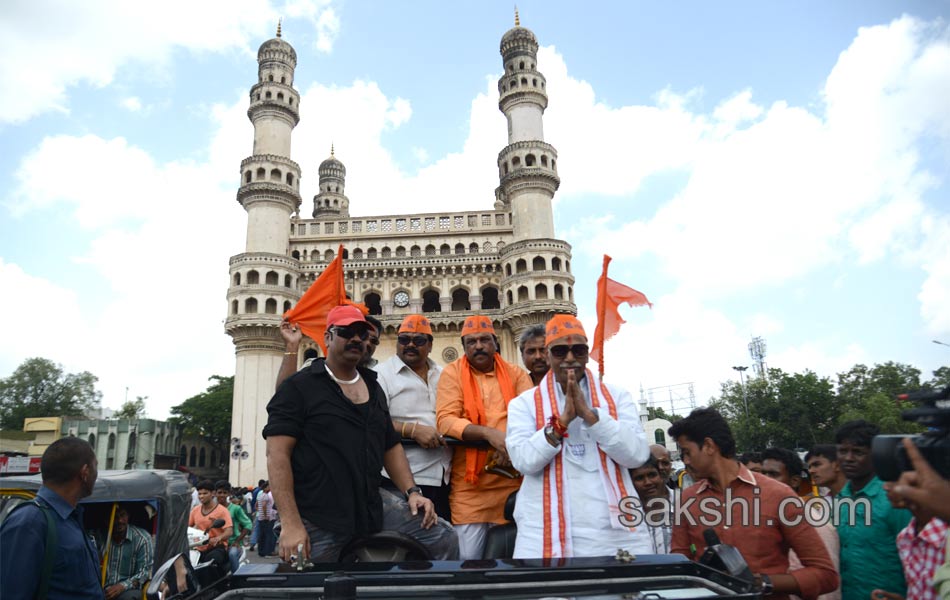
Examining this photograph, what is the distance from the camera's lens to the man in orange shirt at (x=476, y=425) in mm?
3963

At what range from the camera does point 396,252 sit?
35.9 meters

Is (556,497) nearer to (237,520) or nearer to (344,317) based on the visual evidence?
(344,317)

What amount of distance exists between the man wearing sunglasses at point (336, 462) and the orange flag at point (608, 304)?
3033mm

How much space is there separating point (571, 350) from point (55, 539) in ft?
9.44

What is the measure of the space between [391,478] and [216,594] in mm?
1828

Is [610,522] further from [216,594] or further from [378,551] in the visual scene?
[216,594]

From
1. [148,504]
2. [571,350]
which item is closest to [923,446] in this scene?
[571,350]

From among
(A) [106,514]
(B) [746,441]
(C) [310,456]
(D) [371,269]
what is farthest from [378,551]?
(B) [746,441]

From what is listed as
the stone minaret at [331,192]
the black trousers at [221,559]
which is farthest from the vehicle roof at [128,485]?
the stone minaret at [331,192]

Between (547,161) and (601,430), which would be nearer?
(601,430)

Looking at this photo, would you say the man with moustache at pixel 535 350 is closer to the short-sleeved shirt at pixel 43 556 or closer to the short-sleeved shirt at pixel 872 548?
the short-sleeved shirt at pixel 872 548

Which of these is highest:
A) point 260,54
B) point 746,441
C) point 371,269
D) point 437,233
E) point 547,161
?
point 260,54

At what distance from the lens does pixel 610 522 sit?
3.03m

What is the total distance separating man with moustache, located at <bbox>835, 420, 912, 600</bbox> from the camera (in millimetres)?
3408
